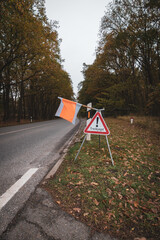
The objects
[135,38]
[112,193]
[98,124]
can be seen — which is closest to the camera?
[112,193]

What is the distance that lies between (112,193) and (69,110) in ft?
7.93

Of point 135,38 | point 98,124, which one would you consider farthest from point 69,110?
point 135,38

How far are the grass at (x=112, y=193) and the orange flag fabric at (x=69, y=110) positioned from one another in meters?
1.47

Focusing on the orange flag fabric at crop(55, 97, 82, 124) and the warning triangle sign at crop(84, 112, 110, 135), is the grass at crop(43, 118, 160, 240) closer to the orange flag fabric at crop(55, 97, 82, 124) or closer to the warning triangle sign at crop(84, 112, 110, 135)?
the warning triangle sign at crop(84, 112, 110, 135)

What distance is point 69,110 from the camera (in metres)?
3.68

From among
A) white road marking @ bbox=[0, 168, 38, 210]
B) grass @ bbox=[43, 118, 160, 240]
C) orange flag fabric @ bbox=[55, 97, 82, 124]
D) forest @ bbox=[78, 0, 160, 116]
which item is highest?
forest @ bbox=[78, 0, 160, 116]

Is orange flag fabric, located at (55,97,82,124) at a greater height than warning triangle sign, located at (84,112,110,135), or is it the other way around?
orange flag fabric, located at (55,97,82,124)

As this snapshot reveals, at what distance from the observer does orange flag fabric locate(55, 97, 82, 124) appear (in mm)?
3602

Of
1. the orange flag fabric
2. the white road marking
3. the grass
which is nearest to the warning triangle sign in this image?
the orange flag fabric

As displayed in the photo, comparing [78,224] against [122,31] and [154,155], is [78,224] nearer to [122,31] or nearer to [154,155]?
[154,155]

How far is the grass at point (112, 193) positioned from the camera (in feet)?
5.83

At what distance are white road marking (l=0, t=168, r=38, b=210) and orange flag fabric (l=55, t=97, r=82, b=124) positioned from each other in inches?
70.5

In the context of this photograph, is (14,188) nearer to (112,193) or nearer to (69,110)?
(112,193)

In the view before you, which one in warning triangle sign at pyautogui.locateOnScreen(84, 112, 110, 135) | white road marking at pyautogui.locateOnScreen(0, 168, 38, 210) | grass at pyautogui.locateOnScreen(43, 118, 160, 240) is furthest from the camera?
warning triangle sign at pyautogui.locateOnScreen(84, 112, 110, 135)
